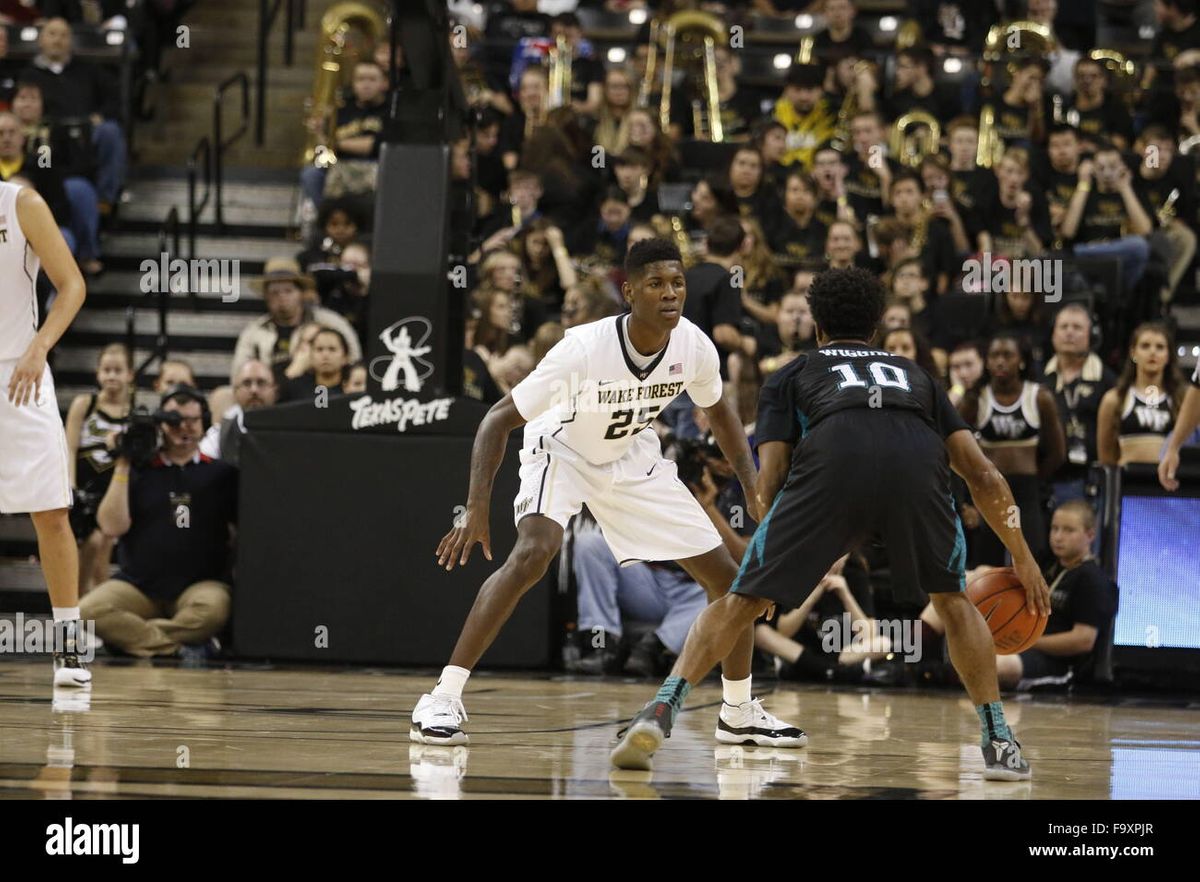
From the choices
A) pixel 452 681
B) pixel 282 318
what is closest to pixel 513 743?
pixel 452 681

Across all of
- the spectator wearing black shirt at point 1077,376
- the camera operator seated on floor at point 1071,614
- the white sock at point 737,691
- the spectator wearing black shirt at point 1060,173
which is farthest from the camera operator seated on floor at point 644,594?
the spectator wearing black shirt at point 1060,173

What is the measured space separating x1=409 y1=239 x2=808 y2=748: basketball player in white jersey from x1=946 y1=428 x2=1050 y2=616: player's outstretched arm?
83 cm

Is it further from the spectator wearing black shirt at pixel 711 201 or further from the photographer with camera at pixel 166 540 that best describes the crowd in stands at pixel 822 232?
the photographer with camera at pixel 166 540

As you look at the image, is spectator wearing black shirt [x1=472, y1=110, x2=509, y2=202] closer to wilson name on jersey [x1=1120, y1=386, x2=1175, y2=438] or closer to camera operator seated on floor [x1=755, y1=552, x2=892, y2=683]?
camera operator seated on floor [x1=755, y1=552, x2=892, y2=683]

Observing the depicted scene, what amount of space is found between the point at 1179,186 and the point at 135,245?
831 centimetres

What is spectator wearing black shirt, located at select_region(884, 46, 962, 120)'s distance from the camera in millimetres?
15258

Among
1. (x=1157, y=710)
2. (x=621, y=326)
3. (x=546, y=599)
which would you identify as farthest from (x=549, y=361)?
(x=1157, y=710)

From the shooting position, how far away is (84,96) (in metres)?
14.9

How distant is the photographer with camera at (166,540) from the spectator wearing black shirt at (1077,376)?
490 cm

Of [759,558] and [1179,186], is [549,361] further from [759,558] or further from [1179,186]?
[1179,186]

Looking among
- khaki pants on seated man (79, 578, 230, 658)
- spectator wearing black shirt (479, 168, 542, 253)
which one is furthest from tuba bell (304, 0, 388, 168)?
khaki pants on seated man (79, 578, 230, 658)

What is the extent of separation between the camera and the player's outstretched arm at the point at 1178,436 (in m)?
9.48

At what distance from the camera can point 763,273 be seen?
12.5m

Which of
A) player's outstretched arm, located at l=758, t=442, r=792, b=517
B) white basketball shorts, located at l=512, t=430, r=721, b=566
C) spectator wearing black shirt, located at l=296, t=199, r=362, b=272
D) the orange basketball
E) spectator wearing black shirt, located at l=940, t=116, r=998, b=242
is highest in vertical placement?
spectator wearing black shirt, located at l=940, t=116, r=998, b=242
